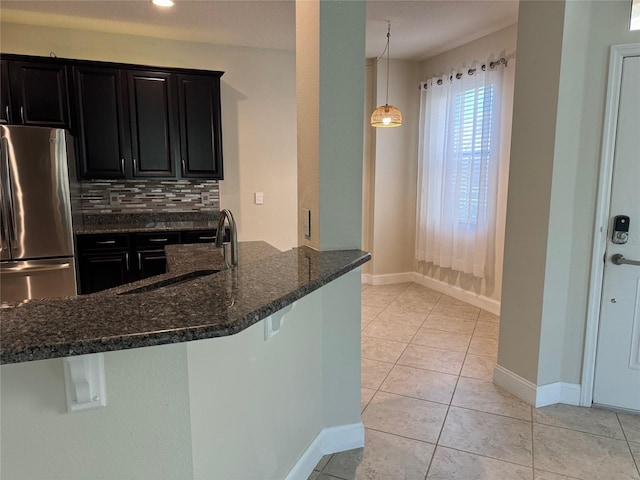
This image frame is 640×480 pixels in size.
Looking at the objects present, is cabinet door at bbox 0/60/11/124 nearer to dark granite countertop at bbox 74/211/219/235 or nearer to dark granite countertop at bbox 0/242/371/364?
dark granite countertop at bbox 74/211/219/235

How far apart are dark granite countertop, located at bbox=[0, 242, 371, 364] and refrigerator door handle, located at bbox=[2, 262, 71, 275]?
2.43 meters

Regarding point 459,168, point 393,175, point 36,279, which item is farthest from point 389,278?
point 36,279

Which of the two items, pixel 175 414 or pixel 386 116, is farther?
pixel 386 116

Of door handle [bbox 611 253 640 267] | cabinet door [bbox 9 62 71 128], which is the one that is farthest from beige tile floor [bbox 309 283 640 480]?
cabinet door [bbox 9 62 71 128]

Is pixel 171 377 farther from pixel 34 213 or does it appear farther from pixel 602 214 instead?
pixel 34 213

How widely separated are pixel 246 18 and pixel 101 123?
62.2 inches

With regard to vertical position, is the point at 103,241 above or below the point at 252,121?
below

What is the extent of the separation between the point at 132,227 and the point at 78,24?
1.84 metres

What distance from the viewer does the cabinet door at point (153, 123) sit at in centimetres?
376

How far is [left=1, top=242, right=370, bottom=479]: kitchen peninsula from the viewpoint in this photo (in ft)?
3.01

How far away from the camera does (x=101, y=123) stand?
368 cm

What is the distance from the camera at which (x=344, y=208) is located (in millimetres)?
1878

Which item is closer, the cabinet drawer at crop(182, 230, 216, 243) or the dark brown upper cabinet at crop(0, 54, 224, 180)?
the dark brown upper cabinet at crop(0, 54, 224, 180)

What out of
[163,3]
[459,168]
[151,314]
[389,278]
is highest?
[163,3]
